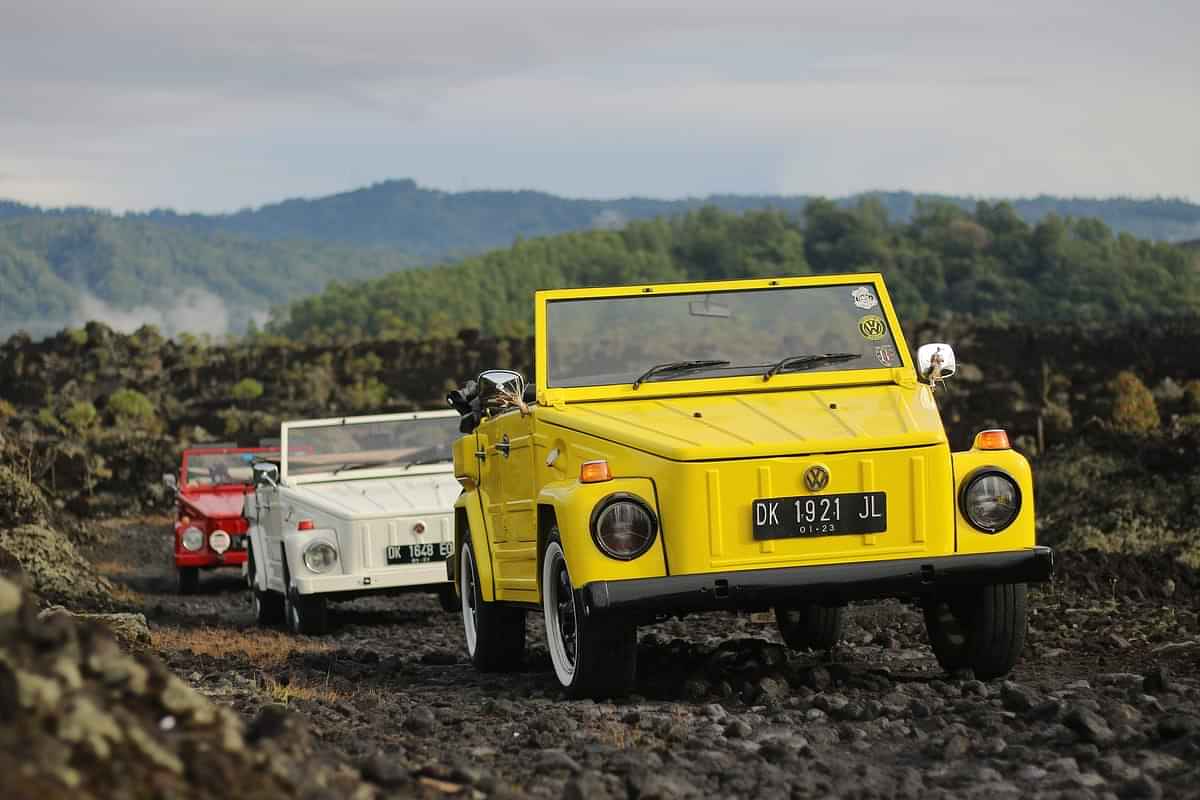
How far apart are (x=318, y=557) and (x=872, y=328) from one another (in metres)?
6.28

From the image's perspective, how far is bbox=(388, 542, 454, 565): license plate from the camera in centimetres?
1437

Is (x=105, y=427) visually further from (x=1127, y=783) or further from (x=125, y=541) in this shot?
(x=1127, y=783)

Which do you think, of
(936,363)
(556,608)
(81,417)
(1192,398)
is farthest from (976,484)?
(81,417)

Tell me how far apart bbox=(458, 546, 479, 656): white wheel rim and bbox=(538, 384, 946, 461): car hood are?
2116 mm

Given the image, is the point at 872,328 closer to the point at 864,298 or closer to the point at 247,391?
the point at 864,298

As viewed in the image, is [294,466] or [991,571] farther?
[294,466]

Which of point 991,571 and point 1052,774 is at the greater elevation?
point 991,571

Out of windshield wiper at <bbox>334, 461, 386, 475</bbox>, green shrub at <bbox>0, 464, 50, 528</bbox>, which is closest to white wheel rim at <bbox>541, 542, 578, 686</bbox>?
windshield wiper at <bbox>334, 461, 386, 475</bbox>

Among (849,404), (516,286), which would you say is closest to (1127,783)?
(849,404)

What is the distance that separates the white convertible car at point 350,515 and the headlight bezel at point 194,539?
12.3ft

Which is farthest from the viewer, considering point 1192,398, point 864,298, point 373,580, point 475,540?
point 1192,398

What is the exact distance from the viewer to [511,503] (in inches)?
385

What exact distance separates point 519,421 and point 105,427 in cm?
4825

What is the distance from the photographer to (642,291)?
32.7ft
